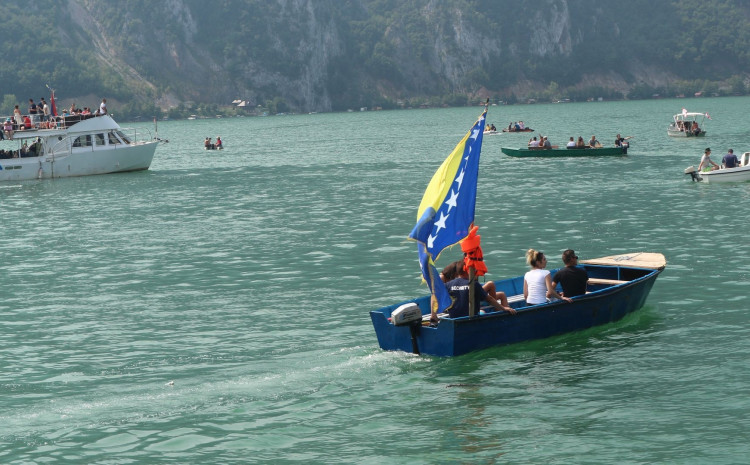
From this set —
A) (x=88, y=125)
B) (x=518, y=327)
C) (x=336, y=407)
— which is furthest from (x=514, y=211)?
(x=88, y=125)

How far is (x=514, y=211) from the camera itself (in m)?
47.6

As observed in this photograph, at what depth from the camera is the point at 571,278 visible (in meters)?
24.2

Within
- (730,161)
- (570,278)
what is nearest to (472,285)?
(570,278)

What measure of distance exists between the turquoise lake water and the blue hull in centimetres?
34

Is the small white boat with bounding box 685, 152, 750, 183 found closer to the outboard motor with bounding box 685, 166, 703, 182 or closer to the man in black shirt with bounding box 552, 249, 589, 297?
the outboard motor with bounding box 685, 166, 703, 182

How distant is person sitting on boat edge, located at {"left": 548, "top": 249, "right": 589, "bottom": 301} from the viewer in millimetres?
24203

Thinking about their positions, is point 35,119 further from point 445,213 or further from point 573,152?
point 445,213

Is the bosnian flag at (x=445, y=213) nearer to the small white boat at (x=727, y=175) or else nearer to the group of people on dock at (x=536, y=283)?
the group of people on dock at (x=536, y=283)

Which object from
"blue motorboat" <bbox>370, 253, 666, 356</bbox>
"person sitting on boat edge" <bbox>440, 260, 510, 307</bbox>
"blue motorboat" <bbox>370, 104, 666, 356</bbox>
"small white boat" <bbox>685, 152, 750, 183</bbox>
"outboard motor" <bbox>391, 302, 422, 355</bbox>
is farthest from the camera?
"small white boat" <bbox>685, 152, 750, 183</bbox>

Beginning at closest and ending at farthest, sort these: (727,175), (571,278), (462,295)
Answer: (462,295) → (571,278) → (727,175)

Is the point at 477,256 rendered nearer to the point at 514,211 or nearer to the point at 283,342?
the point at 283,342

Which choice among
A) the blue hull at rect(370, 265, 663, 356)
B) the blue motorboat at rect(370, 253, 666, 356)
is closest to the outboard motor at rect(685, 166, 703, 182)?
the blue motorboat at rect(370, 253, 666, 356)

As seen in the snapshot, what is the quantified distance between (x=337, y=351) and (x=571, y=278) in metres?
5.94

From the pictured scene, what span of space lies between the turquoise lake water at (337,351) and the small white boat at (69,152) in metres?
27.2
